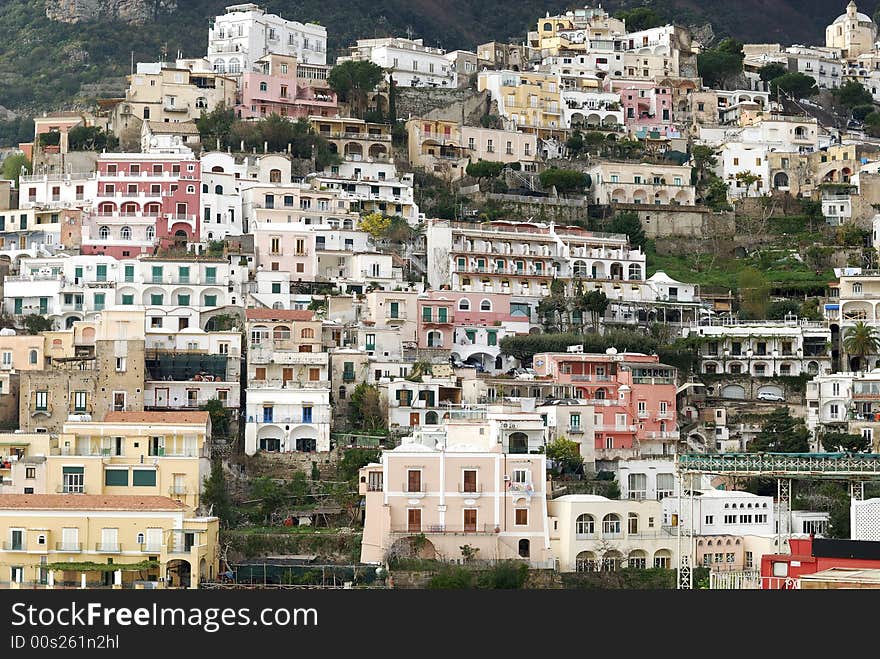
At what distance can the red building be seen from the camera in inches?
2677

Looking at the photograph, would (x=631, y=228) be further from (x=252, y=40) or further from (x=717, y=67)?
(x=717, y=67)

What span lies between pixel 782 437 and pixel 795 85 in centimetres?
4881

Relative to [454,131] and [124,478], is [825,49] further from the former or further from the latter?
[124,478]

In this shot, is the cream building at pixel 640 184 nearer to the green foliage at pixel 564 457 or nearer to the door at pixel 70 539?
the green foliage at pixel 564 457

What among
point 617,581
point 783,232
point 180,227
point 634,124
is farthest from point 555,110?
point 617,581

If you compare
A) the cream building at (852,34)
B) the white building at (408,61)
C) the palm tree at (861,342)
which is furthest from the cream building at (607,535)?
the cream building at (852,34)

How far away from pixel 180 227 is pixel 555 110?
28437 mm

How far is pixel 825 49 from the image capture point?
140125 millimetres

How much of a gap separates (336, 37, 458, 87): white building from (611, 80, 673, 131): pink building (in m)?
9.44

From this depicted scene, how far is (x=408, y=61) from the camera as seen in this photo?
401 feet

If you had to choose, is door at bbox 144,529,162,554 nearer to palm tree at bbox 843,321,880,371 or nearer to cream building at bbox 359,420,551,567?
cream building at bbox 359,420,551,567

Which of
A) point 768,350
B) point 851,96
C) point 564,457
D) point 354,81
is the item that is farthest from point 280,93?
point 564,457

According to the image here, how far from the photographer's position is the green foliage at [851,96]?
130 metres

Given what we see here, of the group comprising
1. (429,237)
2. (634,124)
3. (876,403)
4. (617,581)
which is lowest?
(617,581)
